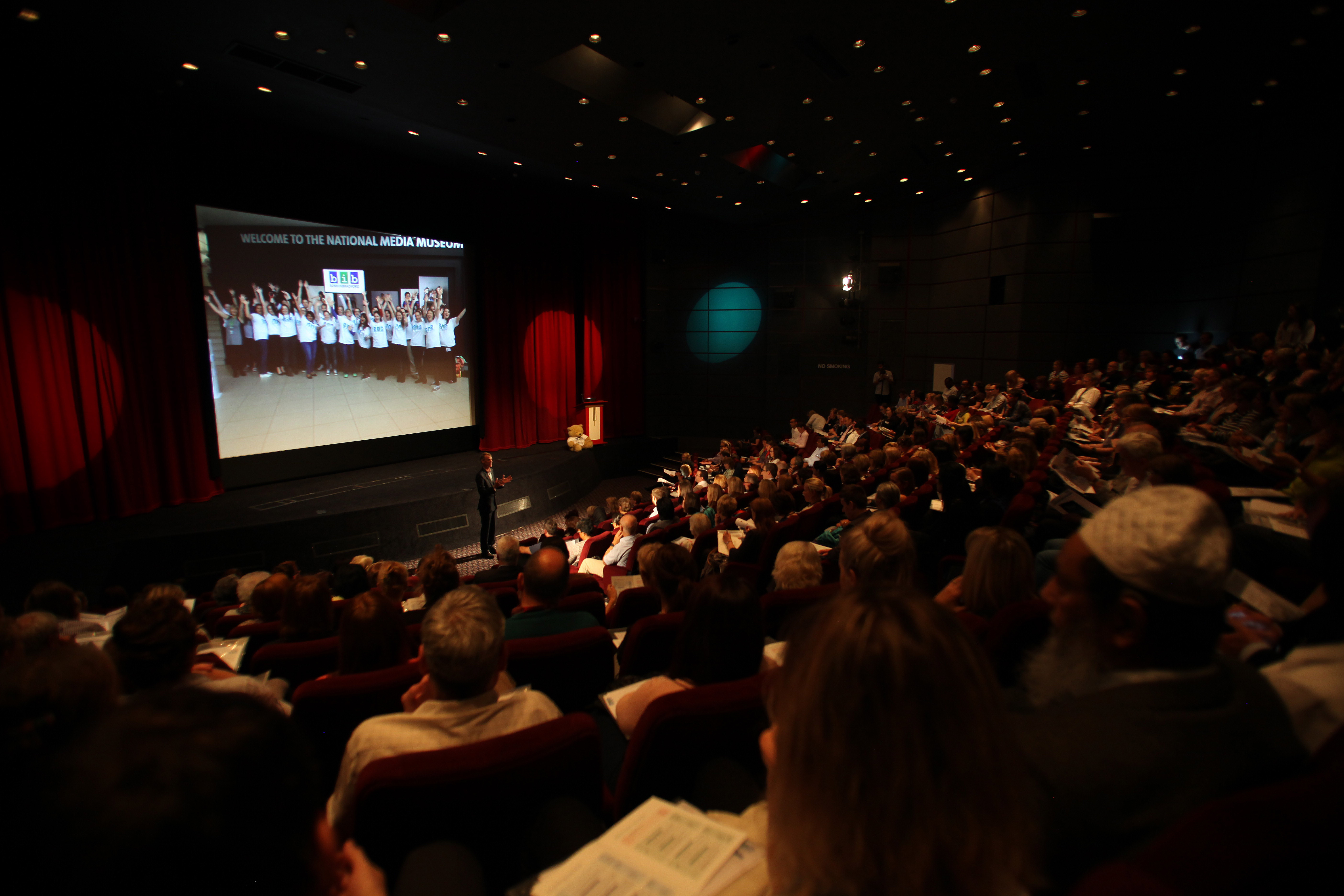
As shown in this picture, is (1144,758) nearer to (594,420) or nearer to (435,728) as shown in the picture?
(435,728)

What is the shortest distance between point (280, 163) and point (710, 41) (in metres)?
6.36

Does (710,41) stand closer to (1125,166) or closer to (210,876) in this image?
(210,876)

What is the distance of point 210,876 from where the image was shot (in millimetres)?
581

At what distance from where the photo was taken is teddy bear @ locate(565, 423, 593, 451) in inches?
479

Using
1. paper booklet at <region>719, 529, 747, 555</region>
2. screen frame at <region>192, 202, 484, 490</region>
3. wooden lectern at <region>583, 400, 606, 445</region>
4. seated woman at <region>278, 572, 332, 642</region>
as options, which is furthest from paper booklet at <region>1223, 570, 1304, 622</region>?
wooden lectern at <region>583, 400, 606, 445</region>

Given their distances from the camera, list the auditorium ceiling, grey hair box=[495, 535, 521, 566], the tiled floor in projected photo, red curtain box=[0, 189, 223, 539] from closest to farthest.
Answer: grey hair box=[495, 535, 521, 566], the auditorium ceiling, red curtain box=[0, 189, 223, 539], the tiled floor in projected photo

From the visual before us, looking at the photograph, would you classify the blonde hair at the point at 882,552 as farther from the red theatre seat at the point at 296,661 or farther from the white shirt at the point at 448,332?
the white shirt at the point at 448,332

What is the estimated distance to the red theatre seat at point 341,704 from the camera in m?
1.93

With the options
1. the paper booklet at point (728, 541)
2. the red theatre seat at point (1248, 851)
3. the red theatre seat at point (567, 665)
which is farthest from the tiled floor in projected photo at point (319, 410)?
the red theatre seat at point (1248, 851)

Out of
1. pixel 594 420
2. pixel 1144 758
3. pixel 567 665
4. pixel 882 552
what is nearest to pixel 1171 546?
pixel 1144 758

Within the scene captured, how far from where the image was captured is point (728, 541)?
479 centimetres

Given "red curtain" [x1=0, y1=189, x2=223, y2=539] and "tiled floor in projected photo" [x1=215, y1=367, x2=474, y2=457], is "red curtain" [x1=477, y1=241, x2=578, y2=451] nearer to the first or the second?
"tiled floor in projected photo" [x1=215, y1=367, x2=474, y2=457]

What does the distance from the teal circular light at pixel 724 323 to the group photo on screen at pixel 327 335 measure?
18.5 ft

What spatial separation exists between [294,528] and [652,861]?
750 cm
